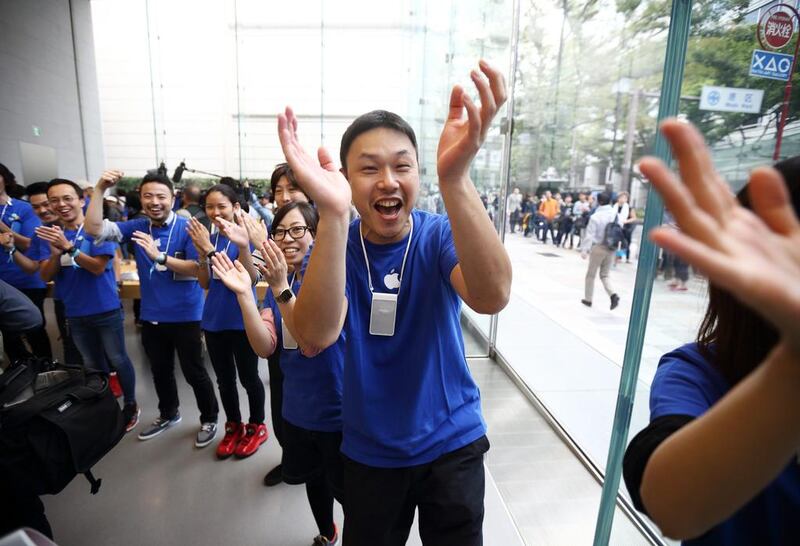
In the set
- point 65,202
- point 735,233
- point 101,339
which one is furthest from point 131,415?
point 735,233

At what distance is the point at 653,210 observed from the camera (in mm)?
1315

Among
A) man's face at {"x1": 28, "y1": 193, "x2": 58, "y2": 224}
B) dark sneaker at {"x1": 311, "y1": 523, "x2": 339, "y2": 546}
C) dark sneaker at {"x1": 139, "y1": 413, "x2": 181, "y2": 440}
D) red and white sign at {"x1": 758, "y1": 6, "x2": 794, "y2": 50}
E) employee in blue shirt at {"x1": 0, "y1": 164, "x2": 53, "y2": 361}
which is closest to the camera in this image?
red and white sign at {"x1": 758, "y1": 6, "x2": 794, "y2": 50}

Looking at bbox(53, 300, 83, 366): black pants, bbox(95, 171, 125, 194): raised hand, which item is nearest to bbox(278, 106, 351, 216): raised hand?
bbox(95, 171, 125, 194): raised hand

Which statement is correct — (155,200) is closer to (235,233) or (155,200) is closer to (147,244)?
(147,244)

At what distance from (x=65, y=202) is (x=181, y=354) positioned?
1.14 metres

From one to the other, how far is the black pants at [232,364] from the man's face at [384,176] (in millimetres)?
1569

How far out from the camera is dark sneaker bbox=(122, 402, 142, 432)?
274 cm

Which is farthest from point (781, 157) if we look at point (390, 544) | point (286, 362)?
point (286, 362)

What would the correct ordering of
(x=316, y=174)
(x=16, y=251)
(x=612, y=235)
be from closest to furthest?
1. (x=316, y=174)
2. (x=16, y=251)
3. (x=612, y=235)

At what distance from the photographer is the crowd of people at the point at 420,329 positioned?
0.39m

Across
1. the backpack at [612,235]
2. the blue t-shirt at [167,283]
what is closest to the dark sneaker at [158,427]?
the blue t-shirt at [167,283]

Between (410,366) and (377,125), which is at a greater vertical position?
(377,125)

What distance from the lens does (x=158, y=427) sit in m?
2.69

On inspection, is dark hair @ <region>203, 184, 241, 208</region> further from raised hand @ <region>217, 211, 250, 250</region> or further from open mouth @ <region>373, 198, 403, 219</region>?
open mouth @ <region>373, 198, 403, 219</region>
